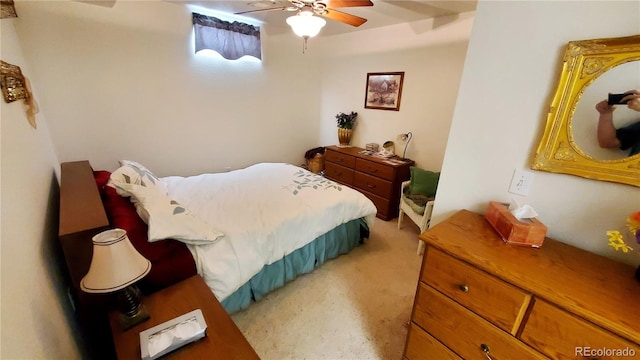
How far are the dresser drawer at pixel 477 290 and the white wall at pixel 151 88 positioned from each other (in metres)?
3.09

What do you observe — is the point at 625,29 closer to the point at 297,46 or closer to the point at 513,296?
the point at 513,296

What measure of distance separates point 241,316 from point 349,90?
10.9 feet

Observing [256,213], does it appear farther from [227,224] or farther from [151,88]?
[151,88]

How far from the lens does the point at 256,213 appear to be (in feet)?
6.34

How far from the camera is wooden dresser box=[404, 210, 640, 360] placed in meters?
0.78

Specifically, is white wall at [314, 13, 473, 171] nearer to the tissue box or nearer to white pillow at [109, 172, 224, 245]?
the tissue box

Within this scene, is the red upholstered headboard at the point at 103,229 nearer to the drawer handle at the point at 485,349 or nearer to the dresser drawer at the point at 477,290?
the dresser drawer at the point at 477,290

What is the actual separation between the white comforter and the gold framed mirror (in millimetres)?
1447

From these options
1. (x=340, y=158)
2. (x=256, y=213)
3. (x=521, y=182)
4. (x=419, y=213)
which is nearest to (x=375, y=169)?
(x=340, y=158)

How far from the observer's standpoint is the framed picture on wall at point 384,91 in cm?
329

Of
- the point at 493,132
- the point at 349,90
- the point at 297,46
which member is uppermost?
the point at 297,46

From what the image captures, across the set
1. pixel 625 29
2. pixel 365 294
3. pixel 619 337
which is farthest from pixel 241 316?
pixel 625 29

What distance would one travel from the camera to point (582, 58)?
3.26 feet

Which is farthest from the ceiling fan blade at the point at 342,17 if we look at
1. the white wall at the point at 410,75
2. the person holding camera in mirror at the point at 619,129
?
the person holding camera in mirror at the point at 619,129
